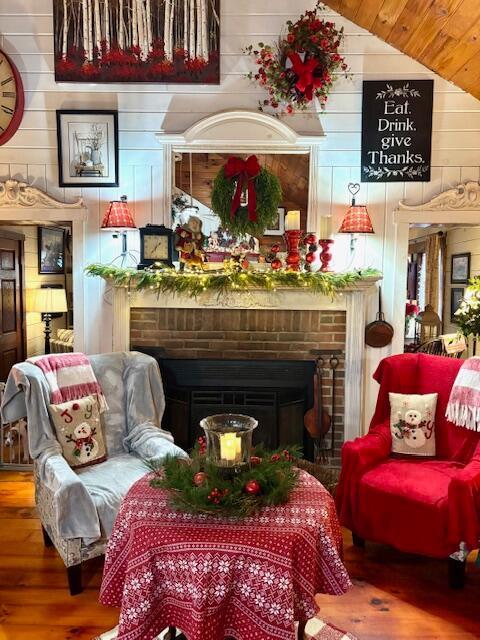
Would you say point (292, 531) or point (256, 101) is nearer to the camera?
point (292, 531)

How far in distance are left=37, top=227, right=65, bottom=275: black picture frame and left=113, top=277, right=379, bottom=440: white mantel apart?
2.63 m

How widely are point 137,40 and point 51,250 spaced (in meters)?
3.03

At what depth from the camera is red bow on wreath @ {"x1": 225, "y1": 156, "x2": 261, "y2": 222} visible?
3228 millimetres

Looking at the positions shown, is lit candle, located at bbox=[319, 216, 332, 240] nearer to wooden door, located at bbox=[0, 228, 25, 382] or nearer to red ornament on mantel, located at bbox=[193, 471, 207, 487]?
red ornament on mantel, located at bbox=[193, 471, 207, 487]

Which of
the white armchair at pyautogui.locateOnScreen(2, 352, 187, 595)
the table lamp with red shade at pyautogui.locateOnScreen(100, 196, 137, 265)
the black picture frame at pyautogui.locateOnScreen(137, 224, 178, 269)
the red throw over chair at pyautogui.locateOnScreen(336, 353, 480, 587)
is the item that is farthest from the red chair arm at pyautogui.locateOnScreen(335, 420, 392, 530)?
the table lamp with red shade at pyautogui.locateOnScreen(100, 196, 137, 265)

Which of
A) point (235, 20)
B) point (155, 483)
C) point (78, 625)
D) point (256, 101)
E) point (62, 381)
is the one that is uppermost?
point (235, 20)

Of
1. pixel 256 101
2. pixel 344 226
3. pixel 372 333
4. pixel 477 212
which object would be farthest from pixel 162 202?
pixel 477 212

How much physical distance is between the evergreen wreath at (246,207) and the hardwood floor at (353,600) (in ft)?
6.29

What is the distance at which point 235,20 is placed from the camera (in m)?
3.46

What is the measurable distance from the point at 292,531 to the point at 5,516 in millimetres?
2175

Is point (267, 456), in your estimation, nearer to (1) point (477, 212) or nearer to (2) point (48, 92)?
(1) point (477, 212)

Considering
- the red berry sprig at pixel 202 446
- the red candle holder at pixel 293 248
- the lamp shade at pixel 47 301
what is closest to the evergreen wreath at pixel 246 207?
the red candle holder at pixel 293 248

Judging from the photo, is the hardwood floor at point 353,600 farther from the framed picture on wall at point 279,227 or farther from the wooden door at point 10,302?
the wooden door at point 10,302

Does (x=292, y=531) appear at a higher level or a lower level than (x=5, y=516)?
higher
